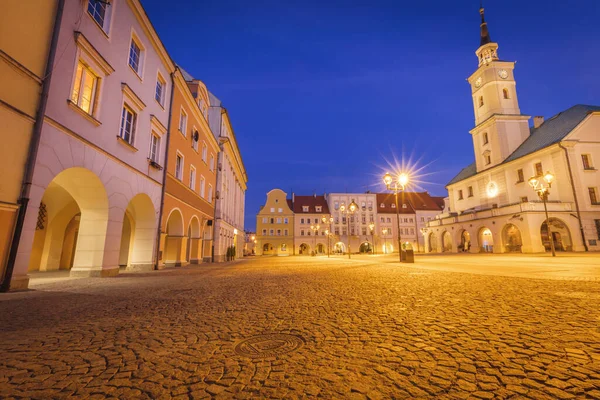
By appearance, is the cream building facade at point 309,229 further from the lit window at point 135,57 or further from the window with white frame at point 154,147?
the lit window at point 135,57

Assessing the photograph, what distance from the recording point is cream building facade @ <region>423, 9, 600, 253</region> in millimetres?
26500

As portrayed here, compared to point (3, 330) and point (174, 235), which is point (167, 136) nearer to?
point (174, 235)

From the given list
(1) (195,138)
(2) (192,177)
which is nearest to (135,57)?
(1) (195,138)

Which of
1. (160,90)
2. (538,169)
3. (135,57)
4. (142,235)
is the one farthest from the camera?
(538,169)

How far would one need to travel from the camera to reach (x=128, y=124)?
12312 millimetres

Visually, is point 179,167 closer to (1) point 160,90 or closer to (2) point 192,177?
(2) point 192,177

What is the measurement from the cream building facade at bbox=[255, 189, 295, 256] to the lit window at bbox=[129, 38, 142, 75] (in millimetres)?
48649

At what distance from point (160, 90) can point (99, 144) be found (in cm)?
722

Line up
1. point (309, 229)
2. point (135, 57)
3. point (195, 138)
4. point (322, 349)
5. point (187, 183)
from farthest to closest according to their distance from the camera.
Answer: point (309, 229), point (195, 138), point (187, 183), point (135, 57), point (322, 349)

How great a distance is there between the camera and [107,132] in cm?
1050

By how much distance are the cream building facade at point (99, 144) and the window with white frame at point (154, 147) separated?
0.63 ft

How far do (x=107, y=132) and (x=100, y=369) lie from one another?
1086 centimetres

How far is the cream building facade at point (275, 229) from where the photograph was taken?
61.1 m

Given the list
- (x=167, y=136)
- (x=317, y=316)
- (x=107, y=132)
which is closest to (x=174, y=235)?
(x=167, y=136)
